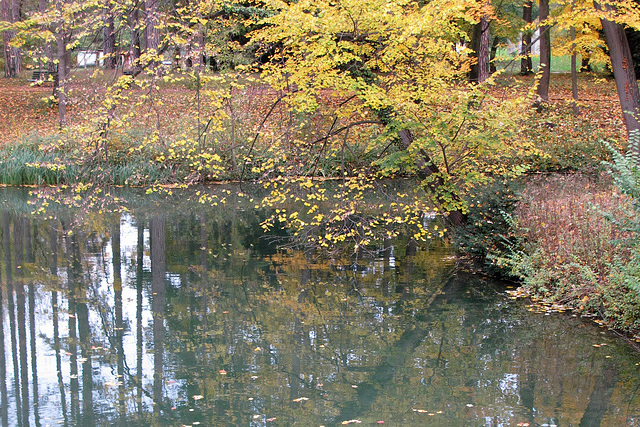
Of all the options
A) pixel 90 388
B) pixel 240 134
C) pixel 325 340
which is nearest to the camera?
pixel 90 388

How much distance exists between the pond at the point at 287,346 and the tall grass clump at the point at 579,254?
398 millimetres

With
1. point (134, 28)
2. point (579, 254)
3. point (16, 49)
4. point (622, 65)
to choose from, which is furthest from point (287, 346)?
point (16, 49)

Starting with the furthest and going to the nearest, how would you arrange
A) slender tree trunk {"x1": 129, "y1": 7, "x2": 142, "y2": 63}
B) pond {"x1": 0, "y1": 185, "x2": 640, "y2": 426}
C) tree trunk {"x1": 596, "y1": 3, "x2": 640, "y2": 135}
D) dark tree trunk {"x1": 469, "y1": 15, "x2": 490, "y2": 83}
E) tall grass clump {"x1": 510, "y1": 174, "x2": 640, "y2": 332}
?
dark tree trunk {"x1": 469, "y1": 15, "x2": 490, "y2": 83}, tree trunk {"x1": 596, "y1": 3, "x2": 640, "y2": 135}, slender tree trunk {"x1": 129, "y1": 7, "x2": 142, "y2": 63}, tall grass clump {"x1": 510, "y1": 174, "x2": 640, "y2": 332}, pond {"x1": 0, "y1": 185, "x2": 640, "y2": 426}

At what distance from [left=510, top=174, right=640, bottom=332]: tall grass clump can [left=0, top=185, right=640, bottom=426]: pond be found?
0.40 m

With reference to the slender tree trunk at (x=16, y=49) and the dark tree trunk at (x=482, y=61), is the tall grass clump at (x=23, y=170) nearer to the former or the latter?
the slender tree trunk at (x=16, y=49)

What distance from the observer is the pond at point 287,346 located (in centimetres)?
629

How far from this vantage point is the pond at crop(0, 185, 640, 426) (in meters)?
6.29

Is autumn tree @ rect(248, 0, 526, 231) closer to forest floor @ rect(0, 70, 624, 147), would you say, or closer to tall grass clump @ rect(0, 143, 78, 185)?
tall grass clump @ rect(0, 143, 78, 185)

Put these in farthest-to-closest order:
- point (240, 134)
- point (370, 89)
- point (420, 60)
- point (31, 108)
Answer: point (31, 108) < point (240, 134) < point (420, 60) < point (370, 89)

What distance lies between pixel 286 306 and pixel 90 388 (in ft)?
11.6

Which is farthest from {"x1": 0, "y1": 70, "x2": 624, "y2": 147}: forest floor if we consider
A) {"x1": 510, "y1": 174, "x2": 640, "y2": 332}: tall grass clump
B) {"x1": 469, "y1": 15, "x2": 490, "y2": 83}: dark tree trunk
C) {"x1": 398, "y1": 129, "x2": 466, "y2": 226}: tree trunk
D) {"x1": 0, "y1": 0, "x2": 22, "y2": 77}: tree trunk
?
{"x1": 510, "y1": 174, "x2": 640, "y2": 332}: tall grass clump

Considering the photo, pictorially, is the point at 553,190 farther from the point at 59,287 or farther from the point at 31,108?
the point at 31,108

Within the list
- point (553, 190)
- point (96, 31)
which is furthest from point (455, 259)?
point (96, 31)

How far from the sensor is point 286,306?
9.79m
